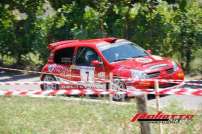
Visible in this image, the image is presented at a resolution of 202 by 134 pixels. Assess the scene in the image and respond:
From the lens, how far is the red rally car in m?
15.4

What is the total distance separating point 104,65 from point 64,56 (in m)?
1.94

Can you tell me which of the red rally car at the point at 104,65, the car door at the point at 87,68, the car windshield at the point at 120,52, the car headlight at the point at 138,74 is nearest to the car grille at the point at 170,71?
the red rally car at the point at 104,65

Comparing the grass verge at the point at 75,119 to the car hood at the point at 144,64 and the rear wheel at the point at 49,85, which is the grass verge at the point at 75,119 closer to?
the car hood at the point at 144,64

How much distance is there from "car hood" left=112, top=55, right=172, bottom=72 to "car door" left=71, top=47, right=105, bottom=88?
54cm

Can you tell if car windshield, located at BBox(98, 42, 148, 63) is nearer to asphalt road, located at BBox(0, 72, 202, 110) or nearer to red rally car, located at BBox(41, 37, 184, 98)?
red rally car, located at BBox(41, 37, 184, 98)

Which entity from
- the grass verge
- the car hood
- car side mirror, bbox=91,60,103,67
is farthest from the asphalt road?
car side mirror, bbox=91,60,103,67

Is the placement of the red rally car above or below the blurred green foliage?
below

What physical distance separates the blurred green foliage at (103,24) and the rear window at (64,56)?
5.53 meters

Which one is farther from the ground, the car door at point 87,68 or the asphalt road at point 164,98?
the car door at point 87,68

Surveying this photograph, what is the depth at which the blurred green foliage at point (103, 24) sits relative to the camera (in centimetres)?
2189

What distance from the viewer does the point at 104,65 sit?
53.0 ft

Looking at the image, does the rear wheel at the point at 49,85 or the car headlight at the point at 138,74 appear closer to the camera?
the car headlight at the point at 138,74

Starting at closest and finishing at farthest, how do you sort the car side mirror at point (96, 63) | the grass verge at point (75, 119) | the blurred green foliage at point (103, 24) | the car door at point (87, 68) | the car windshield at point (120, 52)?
the grass verge at point (75, 119) → the car door at point (87, 68) → the car side mirror at point (96, 63) → the car windshield at point (120, 52) → the blurred green foliage at point (103, 24)

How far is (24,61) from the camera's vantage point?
2598cm
